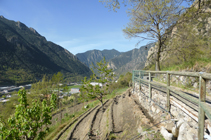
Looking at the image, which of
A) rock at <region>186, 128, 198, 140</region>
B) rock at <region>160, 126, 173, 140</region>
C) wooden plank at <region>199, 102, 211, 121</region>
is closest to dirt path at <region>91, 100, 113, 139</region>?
rock at <region>160, 126, 173, 140</region>


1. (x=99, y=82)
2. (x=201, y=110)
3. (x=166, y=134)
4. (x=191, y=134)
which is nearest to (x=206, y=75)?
(x=201, y=110)

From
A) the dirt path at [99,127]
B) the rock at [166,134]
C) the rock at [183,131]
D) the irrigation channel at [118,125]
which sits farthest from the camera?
the dirt path at [99,127]

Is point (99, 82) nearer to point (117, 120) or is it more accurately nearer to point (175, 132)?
point (117, 120)

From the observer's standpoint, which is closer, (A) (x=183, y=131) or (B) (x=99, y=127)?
(A) (x=183, y=131)

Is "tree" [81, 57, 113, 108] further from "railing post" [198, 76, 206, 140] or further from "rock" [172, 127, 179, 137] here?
"railing post" [198, 76, 206, 140]

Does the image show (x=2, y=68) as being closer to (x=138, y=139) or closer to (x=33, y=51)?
(x=33, y=51)

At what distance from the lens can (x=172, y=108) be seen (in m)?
3.60

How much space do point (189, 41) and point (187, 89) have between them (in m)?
8.74

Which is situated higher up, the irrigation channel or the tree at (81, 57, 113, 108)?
the tree at (81, 57, 113, 108)

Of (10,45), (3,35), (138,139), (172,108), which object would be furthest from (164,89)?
(3,35)

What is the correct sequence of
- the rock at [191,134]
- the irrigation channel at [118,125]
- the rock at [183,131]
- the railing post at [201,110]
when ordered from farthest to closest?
the irrigation channel at [118,125]
the rock at [183,131]
the rock at [191,134]
the railing post at [201,110]

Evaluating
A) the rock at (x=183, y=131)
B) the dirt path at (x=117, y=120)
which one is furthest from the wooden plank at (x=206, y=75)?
the dirt path at (x=117, y=120)

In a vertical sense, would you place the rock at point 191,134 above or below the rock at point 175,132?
above

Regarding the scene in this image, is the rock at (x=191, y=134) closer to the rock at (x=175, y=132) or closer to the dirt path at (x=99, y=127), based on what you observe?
the rock at (x=175, y=132)
